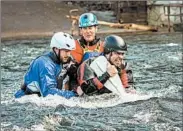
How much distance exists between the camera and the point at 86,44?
32.3ft

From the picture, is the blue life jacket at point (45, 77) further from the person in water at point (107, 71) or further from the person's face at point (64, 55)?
the person in water at point (107, 71)

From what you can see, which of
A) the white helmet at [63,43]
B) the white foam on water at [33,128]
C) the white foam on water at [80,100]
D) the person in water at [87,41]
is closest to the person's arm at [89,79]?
the white foam on water at [80,100]

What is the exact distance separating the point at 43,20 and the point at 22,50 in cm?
1333

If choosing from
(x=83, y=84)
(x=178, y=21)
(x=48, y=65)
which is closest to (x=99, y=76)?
(x=83, y=84)

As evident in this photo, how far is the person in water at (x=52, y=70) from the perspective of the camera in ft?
28.5

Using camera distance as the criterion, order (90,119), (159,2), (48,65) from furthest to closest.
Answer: (159,2) → (48,65) → (90,119)

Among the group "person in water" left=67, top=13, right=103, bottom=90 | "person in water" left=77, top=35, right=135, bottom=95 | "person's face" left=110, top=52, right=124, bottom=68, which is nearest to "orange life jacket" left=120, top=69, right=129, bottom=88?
"person in water" left=77, top=35, right=135, bottom=95

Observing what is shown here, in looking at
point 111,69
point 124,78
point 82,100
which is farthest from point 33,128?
point 124,78

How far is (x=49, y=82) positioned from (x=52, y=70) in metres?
0.22

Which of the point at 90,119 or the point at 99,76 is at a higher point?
the point at 99,76

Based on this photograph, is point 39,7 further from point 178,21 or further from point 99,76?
point 99,76

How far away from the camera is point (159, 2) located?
3778 cm

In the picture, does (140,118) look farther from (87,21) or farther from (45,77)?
(87,21)

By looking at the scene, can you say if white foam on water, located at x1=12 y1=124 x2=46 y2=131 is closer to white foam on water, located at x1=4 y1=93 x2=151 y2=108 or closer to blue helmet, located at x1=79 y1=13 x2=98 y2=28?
white foam on water, located at x1=4 y1=93 x2=151 y2=108
